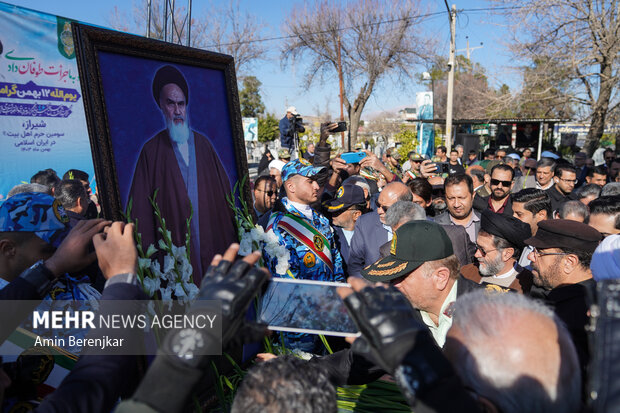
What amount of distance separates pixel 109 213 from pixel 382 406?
1.32m

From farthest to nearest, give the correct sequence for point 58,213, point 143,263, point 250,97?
point 250,97 < point 58,213 < point 143,263

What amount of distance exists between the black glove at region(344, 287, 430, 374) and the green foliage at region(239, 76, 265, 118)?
34382mm

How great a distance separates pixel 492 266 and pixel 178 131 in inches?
91.5

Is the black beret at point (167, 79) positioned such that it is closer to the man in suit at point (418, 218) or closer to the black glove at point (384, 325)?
the black glove at point (384, 325)

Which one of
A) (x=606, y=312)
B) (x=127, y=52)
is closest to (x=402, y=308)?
(x=606, y=312)

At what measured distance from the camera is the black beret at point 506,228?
3.09m

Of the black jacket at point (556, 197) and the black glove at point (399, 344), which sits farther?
the black jacket at point (556, 197)

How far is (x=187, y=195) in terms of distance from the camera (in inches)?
81.9

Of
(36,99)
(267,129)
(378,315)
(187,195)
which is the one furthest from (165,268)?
(267,129)

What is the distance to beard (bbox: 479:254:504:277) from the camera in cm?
310

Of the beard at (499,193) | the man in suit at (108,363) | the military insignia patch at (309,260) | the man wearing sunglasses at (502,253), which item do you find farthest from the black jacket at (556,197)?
the man in suit at (108,363)

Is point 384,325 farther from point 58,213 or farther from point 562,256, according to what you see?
point 562,256

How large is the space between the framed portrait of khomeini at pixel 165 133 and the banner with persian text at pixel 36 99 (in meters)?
4.60

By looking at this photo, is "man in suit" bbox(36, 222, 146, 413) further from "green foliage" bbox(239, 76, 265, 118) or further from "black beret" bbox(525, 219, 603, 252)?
"green foliage" bbox(239, 76, 265, 118)
